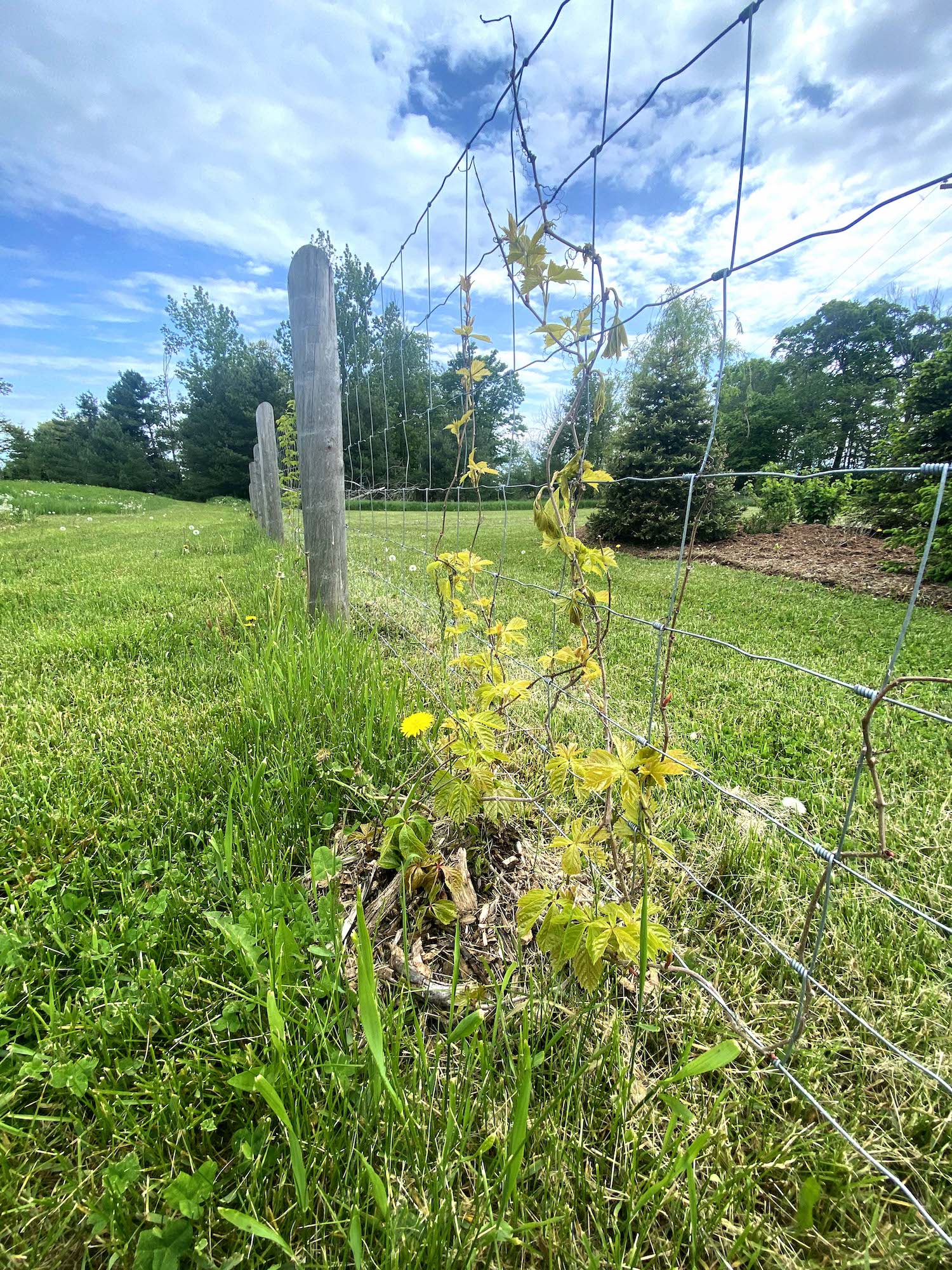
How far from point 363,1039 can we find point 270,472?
22.4ft

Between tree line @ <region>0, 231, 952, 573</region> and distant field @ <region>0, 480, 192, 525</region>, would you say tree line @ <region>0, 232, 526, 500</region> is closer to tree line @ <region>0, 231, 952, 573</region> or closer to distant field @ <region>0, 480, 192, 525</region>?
tree line @ <region>0, 231, 952, 573</region>

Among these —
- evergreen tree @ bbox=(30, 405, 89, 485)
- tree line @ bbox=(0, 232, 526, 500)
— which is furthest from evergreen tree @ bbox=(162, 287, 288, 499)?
evergreen tree @ bbox=(30, 405, 89, 485)

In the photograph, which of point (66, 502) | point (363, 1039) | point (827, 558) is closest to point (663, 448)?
point (827, 558)

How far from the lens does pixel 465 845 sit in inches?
50.9

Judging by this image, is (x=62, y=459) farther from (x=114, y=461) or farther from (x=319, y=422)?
(x=319, y=422)

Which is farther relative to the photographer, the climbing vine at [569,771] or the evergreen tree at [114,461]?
the evergreen tree at [114,461]

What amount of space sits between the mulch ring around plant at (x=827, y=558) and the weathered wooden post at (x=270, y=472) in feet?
15.2

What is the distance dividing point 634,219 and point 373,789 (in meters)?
1.47

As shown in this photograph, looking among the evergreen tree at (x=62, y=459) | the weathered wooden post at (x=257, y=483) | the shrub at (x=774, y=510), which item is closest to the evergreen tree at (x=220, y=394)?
the evergreen tree at (x=62, y=459)

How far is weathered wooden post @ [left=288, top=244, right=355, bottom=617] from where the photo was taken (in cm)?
224

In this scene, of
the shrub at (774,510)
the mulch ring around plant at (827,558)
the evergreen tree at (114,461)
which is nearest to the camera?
the mulch ring around plant at (827,558)

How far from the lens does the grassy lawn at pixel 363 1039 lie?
66cm

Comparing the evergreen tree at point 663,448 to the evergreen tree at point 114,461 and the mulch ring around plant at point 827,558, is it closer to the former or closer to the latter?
the mulch ring around plant at point 827,558

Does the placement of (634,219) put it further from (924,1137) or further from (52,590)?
(52,590)
